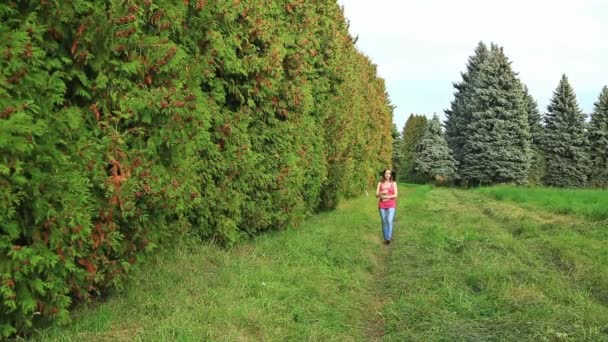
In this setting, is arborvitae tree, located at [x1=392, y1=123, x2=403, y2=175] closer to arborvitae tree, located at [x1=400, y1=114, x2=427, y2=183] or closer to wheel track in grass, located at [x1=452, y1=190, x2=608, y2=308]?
arborvitae tree, located at [x1=400, y1=114, x2=427, y2=183]

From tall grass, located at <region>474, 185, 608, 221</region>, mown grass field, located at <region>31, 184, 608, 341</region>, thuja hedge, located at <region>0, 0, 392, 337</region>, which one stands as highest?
thuja hedge, located at <region>0, 0, 392, 337</region>

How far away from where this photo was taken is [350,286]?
7035 mm

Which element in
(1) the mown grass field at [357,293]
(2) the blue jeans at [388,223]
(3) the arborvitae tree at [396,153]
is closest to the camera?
(1) the mown grass field at [357,293]

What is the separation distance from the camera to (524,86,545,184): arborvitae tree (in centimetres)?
4675

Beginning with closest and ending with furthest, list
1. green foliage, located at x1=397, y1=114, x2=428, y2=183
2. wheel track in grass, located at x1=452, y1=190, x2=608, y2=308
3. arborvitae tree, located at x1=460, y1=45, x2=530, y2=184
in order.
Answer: wheel track in grass, located at x1=452, y1=190, x2=608, y2=308, arborvitae tree, located at x1=460, y1=45, x2=530, y2=184, green foliage, located at x1=397, y1=114, x2=428, y2=183

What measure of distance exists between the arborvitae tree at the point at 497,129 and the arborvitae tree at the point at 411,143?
51.1 ft

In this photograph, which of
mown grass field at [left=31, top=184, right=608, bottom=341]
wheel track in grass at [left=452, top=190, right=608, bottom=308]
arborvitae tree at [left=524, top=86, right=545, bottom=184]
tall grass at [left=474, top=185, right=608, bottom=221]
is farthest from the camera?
arborvitae tree at [left=524, top=86, right=545, bottom=184]

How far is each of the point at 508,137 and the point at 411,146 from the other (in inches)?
1193

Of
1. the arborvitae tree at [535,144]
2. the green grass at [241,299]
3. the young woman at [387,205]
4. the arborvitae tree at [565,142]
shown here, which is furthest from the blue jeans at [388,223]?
the arborvitae tree at [565,142]

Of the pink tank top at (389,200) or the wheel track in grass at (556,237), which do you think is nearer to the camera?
the wheel track in grass at (556,237)

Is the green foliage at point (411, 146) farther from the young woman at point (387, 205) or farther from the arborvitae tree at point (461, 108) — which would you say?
the young woman at point (387, 205)

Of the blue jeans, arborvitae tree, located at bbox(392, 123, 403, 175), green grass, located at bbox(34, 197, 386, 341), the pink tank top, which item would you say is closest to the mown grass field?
green grass, located at bbox(34, 197, 386, 341)

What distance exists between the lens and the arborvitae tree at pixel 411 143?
6165 centimetres

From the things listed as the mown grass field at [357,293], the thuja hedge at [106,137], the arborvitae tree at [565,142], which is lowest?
the mown grass field at [357,293]
